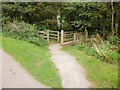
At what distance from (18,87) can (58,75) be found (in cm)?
180

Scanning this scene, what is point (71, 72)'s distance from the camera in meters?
6.72

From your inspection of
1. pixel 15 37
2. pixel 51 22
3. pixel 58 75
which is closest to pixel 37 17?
pixel 51 22

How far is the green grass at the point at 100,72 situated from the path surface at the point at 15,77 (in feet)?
7.28

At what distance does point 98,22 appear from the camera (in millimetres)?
13281

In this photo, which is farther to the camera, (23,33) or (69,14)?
(69,14)

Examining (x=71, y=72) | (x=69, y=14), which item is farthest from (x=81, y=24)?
(x=71, y=72)

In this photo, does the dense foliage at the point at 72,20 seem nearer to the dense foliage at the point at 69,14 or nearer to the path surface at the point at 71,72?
the dense foliage at the point at 69,14

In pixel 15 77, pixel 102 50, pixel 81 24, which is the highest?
pixel 81 24

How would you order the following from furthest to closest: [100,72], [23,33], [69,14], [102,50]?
[69,14] → [23,33] → [102,50] → [100,72]

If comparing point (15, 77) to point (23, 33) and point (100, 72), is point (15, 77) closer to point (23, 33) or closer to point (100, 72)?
point (100, 72)

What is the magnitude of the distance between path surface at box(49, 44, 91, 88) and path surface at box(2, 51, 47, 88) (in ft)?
3.55

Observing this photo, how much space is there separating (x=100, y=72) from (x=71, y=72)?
138 cm

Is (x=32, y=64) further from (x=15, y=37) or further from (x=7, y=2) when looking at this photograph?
(x=7, y=2)

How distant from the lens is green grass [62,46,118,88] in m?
5.85
